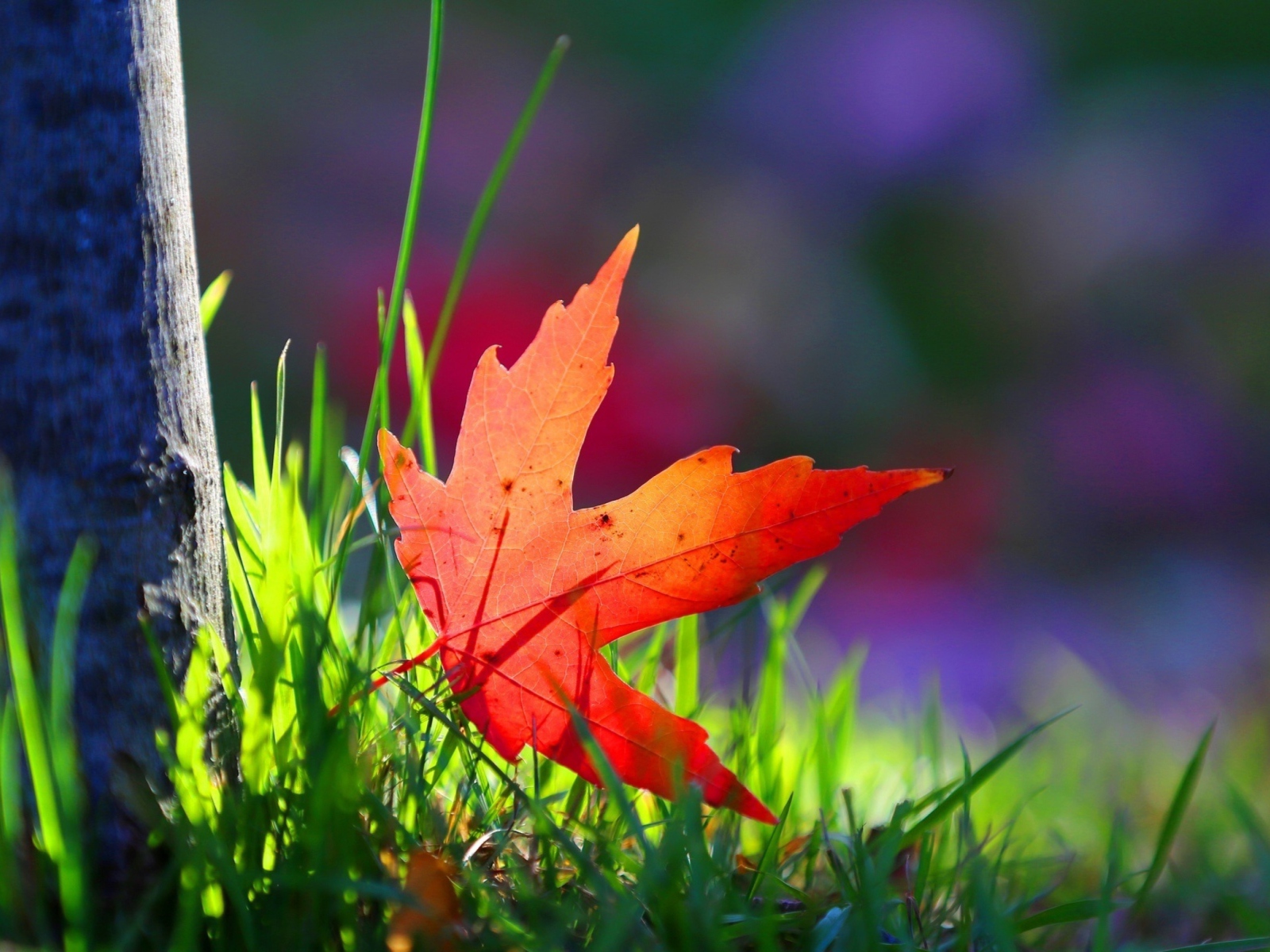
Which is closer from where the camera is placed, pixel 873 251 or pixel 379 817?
pixel 379 817

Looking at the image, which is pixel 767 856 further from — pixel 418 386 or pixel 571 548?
pixel 418 386

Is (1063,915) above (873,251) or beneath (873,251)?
beneath

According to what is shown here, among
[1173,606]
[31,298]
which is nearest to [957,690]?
[1173,606]

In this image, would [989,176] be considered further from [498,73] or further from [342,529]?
[342,529]

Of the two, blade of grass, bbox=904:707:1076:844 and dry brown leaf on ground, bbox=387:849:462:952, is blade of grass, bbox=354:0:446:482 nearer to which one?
dry brown leaf on ground, bbox=387:849:462:952

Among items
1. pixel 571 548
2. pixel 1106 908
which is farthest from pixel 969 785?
pixel 571 548

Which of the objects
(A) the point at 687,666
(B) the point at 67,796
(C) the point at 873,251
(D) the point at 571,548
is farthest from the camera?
(C) the point at 873,251

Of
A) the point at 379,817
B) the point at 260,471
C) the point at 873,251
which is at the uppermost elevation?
the point at 873,251
